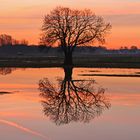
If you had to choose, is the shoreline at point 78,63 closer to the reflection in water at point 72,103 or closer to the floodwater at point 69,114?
the reflection in water at point 72,103

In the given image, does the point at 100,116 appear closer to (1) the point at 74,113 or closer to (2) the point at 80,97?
(1) the point at 74,113

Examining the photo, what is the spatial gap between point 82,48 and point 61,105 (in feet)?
172

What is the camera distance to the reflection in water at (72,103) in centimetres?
1875

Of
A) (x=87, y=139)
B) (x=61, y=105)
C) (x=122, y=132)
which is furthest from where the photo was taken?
(x=61, y=105)

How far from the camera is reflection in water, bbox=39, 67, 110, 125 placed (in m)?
18.8

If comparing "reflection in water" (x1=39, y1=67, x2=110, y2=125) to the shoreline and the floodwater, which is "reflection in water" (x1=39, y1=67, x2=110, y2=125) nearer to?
the floodwater

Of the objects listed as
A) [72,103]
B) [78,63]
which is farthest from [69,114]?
[78,63]

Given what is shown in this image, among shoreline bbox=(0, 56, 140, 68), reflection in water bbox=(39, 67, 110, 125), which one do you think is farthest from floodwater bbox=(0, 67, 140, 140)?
shoreline bbox=(0, 56, 140, 68)

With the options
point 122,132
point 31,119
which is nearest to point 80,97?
point 31,119

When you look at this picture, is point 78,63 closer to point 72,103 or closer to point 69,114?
point 72,103

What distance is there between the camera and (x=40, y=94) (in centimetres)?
2703

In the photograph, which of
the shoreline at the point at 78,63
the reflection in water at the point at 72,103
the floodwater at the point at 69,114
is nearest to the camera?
the floodwater at the point at 69,114

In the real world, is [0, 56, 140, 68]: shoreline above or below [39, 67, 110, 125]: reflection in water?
below

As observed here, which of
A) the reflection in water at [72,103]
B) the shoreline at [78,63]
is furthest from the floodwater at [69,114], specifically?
the shoreline at [78,63]
